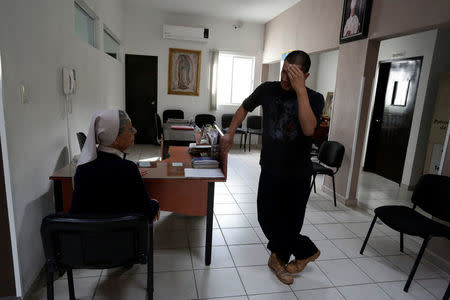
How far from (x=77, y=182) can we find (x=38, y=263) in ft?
3.46

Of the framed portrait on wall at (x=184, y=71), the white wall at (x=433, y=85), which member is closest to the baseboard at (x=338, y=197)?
the white wall at (x=433, y=85)

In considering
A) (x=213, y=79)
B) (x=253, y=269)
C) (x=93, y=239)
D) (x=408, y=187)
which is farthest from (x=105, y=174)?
(x=213, y=79)

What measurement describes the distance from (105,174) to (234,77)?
6.33 meters

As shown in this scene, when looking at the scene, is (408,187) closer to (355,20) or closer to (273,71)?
(355,20)

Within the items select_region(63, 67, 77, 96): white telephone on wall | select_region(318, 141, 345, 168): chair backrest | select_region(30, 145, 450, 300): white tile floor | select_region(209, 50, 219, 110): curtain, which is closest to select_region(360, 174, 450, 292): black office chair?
select_region(30, 145, 450, 300): white tile floor

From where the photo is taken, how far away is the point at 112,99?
17.3 ft

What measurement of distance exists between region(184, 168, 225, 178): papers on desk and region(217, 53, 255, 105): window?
5.18 m

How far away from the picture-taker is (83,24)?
3588mm

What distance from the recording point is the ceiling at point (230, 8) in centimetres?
559

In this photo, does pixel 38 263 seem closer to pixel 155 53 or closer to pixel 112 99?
pixel 112 99

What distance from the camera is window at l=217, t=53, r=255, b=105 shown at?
7277mm

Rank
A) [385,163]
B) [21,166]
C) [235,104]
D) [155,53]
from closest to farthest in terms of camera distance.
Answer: [21,166]
[385,163]
[155,53]
[235,104]

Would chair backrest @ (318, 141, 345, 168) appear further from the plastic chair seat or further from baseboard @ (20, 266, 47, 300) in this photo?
baseboard @ (20, 266, 47, 300)

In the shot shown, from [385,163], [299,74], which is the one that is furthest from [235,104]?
[299,74]
